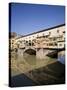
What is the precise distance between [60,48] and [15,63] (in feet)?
1.67

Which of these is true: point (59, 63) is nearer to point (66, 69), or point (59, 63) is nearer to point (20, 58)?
point (66, 69)

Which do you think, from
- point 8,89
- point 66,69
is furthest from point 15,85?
point 66,69

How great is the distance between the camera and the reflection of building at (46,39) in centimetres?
235

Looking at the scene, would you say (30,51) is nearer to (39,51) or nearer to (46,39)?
(39,51)

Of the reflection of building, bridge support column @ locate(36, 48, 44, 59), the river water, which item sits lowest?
the river water

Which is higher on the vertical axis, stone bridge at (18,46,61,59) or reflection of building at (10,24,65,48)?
reflection of building at (10,24,65,48)

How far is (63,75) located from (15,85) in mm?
528

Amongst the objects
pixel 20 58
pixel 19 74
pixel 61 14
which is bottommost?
pixel 19 74

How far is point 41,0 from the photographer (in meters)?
2.40

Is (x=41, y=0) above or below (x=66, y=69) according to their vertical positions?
above

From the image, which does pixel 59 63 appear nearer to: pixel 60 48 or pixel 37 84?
pixel 60 48

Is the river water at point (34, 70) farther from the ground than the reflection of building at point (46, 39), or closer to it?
closer to it

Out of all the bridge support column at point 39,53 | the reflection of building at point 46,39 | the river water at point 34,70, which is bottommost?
the river water at point 34,70

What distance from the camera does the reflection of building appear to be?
7.71ft
